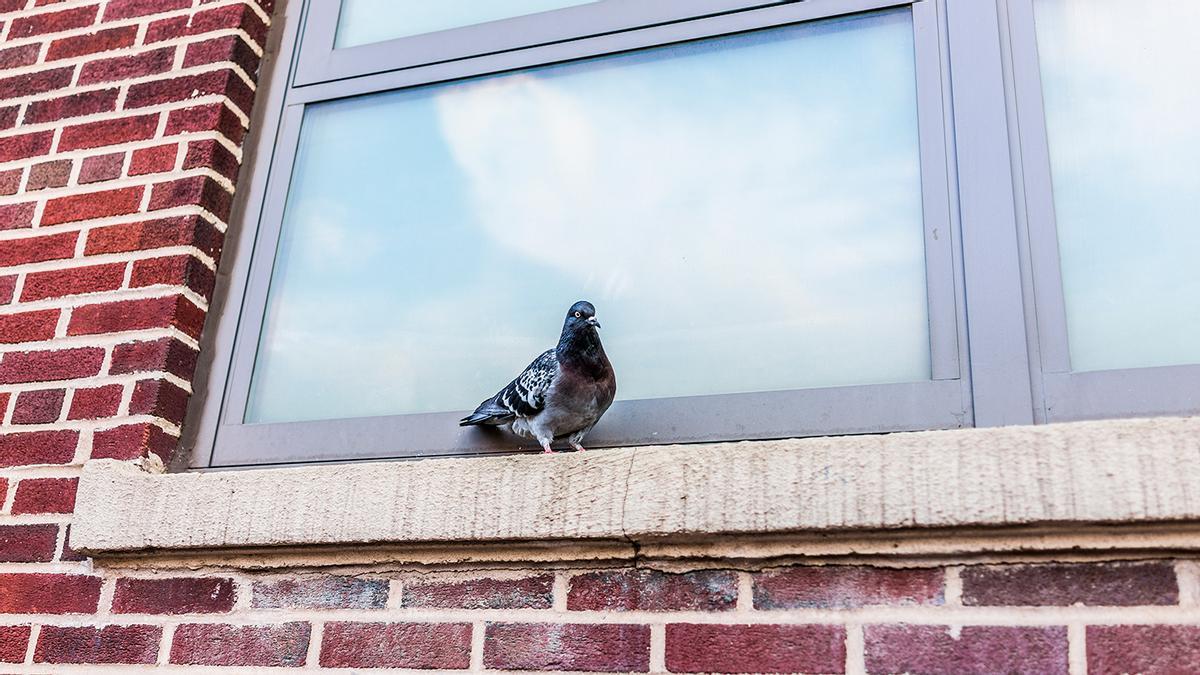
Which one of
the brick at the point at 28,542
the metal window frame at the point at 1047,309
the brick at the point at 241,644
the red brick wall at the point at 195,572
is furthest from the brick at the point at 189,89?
the metal window frame at the point at 1047,309

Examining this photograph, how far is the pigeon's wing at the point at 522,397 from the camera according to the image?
1782 mm

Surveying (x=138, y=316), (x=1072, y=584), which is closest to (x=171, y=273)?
(x=138, y=316)

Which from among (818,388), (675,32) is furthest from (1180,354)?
(675,32)

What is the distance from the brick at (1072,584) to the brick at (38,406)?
182cm

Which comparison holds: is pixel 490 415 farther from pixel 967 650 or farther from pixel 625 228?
pixel 967 650

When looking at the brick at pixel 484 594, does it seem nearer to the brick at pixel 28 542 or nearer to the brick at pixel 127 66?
the brick at pixel 28 542

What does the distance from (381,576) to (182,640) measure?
1.36 feet

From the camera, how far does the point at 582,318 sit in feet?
5.82

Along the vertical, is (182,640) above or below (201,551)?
below

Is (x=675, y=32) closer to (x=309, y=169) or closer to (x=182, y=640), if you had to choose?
(x=309, y=169)

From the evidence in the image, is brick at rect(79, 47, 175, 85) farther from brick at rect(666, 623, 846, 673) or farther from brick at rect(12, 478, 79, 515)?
brick at rect(666, 623, 846, 673)

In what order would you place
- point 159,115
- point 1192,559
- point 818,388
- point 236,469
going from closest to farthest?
1. point 1192,559
2. point 818,388
3. point 236,469
4. point 159,115

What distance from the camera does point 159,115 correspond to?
237 cm

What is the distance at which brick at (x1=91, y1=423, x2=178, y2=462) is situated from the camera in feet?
6.66
